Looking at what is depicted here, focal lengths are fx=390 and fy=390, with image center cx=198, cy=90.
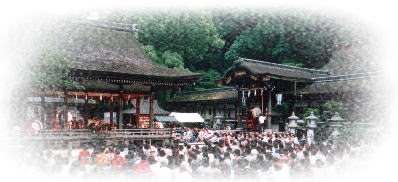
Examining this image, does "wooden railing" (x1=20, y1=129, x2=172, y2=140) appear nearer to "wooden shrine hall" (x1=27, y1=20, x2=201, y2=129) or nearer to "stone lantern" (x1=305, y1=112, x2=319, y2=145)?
"wooden shrine hall" (x1=27, y1=20, x2=201, y2=129)

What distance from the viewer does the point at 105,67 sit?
19.2 metres

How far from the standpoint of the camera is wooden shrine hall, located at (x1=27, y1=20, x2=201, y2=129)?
60.8 ft

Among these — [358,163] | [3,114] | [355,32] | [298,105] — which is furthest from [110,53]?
[355,32]

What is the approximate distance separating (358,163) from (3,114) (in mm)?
9707

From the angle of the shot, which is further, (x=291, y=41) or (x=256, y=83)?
(x=291, y=41)

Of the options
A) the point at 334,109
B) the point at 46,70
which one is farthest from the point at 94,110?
the point at 46,70

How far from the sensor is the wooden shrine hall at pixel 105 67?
18547 mm

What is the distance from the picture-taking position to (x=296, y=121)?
24.7m

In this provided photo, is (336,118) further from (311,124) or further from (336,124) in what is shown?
(311,124)

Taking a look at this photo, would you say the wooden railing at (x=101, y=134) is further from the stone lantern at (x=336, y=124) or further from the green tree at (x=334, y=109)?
the green tree at (x=334, y=109)

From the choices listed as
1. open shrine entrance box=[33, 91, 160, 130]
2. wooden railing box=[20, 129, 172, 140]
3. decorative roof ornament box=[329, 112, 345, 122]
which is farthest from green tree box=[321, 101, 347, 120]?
open shrine entrance box=[33, 91, 160, 130]

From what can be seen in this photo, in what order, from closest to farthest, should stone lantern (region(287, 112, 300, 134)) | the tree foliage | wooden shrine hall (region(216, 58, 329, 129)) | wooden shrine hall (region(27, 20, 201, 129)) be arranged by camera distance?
1. the tree foliage
2. wooden shrine hall (region(27, 20, 201, 129))
3. stone lantern (region(287, 112, 300, 134))
4. wooden shrine hall (region(216, 58, 329, 129))

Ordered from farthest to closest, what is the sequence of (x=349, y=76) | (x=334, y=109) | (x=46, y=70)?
1. (x=349, y=76)
2. (x=334, y=109)
3. (x=46, y=70)

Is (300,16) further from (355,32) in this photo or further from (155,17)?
(155,17)
